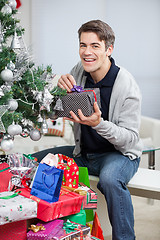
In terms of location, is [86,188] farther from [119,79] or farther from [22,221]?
[119,79]

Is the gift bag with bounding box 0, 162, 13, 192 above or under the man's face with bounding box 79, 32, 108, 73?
under

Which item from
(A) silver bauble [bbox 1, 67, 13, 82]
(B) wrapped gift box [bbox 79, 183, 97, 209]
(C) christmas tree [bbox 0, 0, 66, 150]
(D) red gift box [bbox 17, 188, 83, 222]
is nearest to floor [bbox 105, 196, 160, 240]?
(B) wrapped gift box [bbox 79, 183, 97, 209]

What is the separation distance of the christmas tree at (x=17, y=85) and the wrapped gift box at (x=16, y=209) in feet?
0.73

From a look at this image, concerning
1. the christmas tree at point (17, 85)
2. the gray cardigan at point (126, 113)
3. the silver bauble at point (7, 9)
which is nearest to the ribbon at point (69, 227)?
the christmas tree at point (17, 85)

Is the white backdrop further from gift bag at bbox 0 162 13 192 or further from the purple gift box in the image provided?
the purple gift box

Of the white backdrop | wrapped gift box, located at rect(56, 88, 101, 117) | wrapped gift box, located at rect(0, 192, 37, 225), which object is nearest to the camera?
wrapped gift box, located at rect(0, 192, 37, 225)

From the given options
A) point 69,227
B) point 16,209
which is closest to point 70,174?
point 69,227

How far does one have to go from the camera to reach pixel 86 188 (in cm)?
153

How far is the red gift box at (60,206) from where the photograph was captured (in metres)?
1.28

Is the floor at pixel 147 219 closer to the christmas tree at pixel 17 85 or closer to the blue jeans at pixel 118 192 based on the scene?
the blue jeans at pixel 118 192

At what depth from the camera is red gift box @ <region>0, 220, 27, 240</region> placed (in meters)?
1.26

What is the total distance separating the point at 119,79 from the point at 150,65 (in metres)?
2.93

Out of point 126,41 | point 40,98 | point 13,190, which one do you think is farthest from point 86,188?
point 126,41

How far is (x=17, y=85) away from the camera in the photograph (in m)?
1.48
